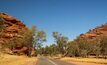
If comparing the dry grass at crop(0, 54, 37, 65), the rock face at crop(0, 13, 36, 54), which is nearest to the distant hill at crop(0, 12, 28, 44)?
the rock face at crop(0, 13, 36, 54)

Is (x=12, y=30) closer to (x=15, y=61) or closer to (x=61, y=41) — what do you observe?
(x=61, y=41)

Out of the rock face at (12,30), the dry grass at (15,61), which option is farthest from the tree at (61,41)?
the dry grass at (15,61)

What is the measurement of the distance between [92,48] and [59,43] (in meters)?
18.9

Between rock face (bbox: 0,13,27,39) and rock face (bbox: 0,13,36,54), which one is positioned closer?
rock face (bbox: 0,13,36,54)

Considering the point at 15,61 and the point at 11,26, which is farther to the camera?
the point at 11,26

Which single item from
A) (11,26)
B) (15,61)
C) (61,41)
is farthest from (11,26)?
(15,61)

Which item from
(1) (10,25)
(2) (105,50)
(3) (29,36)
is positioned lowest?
(2) (105,50)

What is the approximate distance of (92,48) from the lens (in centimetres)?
11888

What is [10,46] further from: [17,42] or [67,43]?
[67,43]

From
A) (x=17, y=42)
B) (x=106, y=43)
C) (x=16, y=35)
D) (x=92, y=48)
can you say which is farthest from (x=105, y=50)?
(x=16, y=35)

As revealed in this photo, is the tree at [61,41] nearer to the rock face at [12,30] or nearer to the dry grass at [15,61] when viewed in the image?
the rock face at [12,30]

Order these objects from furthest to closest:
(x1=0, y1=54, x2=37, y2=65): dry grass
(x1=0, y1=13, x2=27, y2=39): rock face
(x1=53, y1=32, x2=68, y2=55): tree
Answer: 1. (x1=0, y1=13, x2=27, y2=39): rock face
2. (x1=53, y1=32, x2=68, y2=55): tree
3. (x1=0, y1=54, x2=37, y2=65): dry grass

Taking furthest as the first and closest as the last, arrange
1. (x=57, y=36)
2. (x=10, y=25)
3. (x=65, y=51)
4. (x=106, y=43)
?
(x=10, y=25) < (x=65, y=51) < (x=57, y=36) < (x=106, y=43)

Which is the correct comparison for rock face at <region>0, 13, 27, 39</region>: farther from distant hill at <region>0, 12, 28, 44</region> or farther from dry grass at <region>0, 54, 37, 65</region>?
dry grass at <region>0, 54, 37, 65</region>
